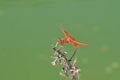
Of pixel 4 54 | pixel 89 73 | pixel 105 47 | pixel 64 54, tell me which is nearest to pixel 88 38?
pixel 105 47

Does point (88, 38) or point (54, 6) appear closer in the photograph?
point (88, 38)

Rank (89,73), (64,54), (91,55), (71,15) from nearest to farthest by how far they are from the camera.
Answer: (64,54) < (89,73) < (91,55) < (71,15)

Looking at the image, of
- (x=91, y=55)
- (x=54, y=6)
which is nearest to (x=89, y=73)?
(x=91, y=55)

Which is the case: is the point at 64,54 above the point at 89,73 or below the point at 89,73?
above

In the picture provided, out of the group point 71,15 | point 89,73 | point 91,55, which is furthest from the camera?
point 71,15

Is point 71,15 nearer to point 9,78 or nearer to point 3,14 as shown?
point 3,14

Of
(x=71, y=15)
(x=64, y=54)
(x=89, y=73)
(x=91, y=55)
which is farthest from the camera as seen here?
(x=71, y=15)
